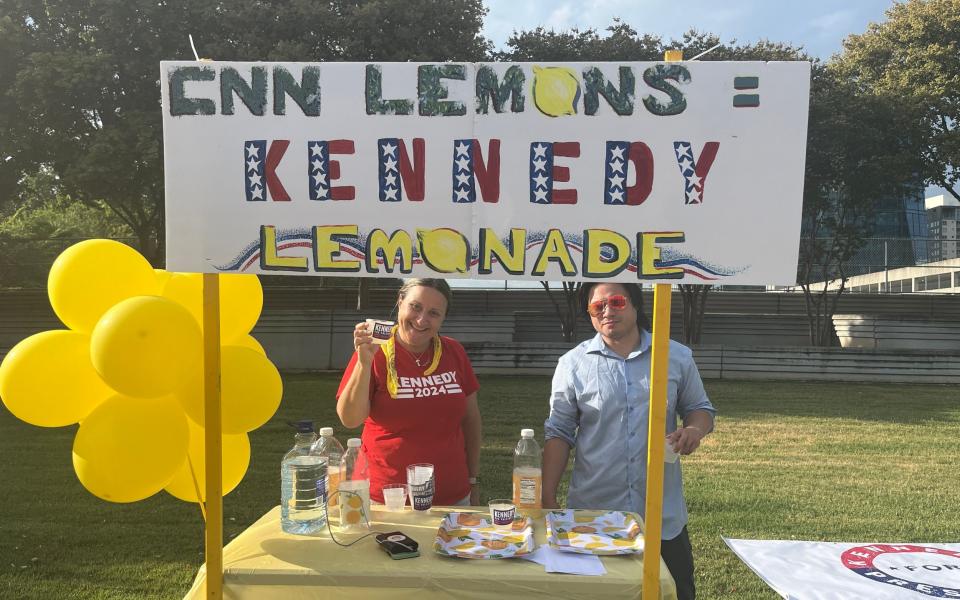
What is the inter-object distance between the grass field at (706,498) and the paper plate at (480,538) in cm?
113

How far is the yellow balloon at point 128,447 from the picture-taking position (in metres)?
2.36

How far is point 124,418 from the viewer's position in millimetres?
2404

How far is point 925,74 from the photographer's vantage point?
59.4ft

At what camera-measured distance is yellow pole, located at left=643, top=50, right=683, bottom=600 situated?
6.88ft

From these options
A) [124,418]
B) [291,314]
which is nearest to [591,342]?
[124,418]

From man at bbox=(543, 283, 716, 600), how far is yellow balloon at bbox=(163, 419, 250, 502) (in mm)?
1307

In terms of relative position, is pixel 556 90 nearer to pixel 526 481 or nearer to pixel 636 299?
pixel 636 299

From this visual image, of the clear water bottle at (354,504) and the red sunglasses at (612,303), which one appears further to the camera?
the red sunglasses at (612,303)

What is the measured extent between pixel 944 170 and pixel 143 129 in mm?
20303

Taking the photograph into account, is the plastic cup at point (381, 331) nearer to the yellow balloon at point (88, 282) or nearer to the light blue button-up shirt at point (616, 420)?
the light blue button-up shirt at point (616, 420)

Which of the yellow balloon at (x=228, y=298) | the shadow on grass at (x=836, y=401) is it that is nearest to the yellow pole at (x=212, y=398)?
the yellow balloon at (x=228, y=298)

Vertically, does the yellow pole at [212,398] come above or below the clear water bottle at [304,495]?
above

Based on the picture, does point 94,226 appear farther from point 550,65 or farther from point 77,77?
point 550,65

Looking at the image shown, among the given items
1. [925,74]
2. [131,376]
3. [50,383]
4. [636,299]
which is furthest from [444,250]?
[925,74]
